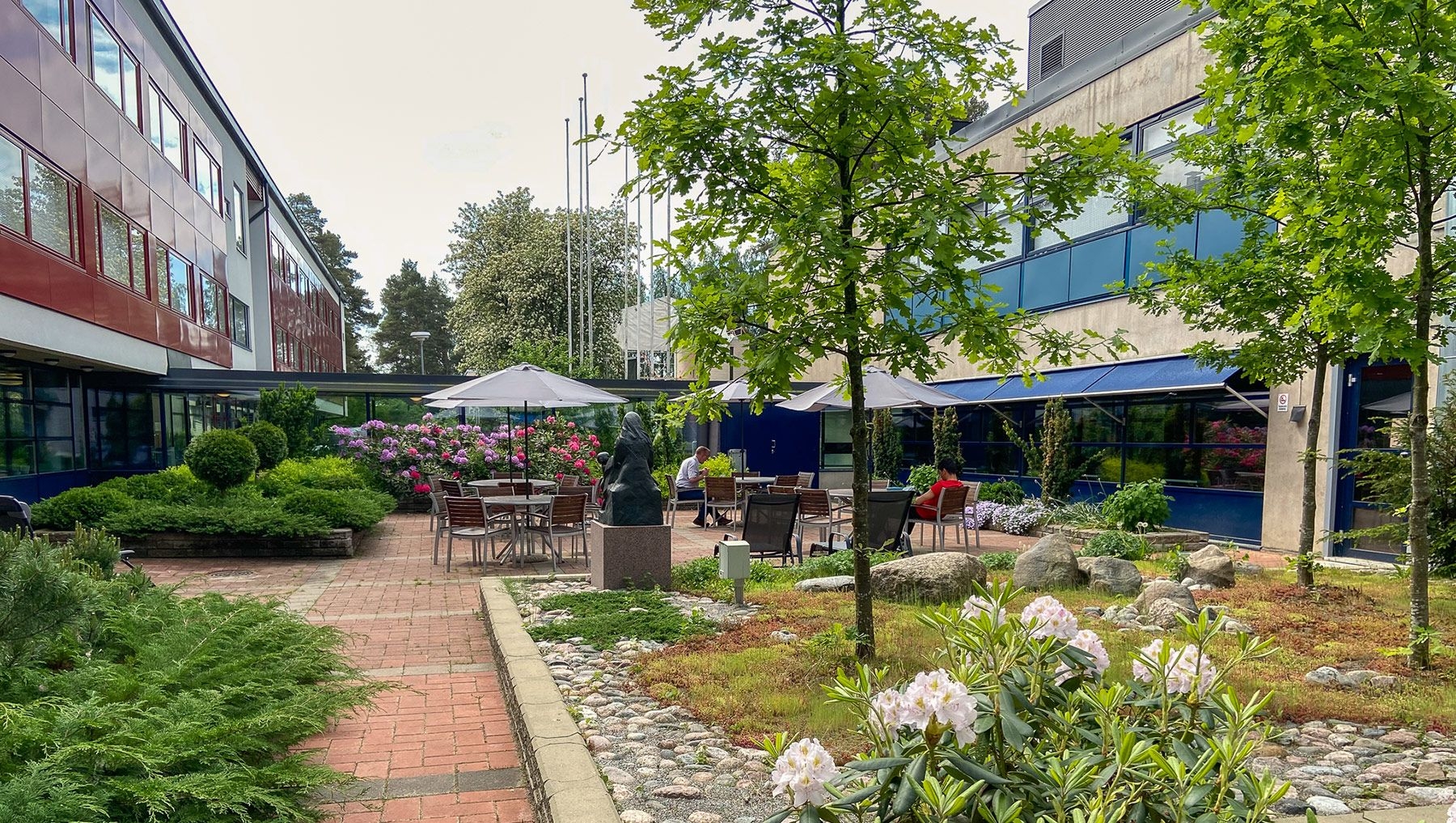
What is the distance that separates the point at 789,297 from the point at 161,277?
17886 mm

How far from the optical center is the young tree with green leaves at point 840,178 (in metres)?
3.96

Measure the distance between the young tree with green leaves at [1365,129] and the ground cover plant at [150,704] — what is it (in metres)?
5.51

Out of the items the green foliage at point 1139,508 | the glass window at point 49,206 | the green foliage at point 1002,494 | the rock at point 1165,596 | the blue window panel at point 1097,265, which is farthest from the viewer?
the green foliage at point 1002,494

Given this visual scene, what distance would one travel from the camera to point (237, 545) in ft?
34.7

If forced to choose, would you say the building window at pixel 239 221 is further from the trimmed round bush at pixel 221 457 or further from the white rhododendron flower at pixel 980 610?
the white rhododendron flower at pixel 980 610

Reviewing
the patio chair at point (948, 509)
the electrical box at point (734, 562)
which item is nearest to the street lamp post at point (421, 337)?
the patio chair at point (948, 509)

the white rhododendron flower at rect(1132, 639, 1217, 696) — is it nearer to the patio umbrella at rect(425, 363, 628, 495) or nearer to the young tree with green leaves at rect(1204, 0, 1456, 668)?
the young tree with green leaves at rect(1204, 0, 1456, 668)

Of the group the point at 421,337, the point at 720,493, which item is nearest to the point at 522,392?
the point at 720,493

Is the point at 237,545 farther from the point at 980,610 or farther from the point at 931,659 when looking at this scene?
the point at 980,610

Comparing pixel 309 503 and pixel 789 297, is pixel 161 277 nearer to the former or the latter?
pixel 309 503

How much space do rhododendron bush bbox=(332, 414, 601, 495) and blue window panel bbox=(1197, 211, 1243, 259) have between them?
11191mm

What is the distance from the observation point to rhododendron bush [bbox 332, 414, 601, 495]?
55.3 ft

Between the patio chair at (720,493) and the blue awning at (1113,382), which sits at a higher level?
the blue awning at (1113,382)

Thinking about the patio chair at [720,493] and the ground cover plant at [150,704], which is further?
the patio chair at [720,493]
